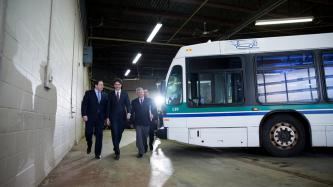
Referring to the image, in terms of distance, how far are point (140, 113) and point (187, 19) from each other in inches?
301

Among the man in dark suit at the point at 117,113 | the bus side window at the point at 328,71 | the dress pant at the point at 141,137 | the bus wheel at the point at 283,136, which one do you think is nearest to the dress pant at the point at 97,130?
the man in dark suit at the point at 117,113

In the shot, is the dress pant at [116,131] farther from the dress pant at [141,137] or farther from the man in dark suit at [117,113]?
the dress pant at [141,137]

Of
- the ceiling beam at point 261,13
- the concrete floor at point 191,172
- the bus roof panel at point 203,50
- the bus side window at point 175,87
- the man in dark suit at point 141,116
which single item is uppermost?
the ceiling beam at point 261,13

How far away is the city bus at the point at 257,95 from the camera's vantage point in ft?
20.0

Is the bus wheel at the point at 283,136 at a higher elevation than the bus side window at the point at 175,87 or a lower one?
lower

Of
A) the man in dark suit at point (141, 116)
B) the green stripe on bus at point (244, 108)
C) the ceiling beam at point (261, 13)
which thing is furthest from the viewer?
the ceiling beam at point (261, 13)

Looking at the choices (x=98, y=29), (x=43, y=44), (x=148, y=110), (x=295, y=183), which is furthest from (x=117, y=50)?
(x=295, y=183)

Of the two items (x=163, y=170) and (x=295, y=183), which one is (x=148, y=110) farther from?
(x=295, y=183)

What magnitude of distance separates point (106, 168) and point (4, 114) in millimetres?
2922

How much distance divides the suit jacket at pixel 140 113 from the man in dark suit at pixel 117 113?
1.46ft

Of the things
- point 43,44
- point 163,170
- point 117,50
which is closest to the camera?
point 43,44

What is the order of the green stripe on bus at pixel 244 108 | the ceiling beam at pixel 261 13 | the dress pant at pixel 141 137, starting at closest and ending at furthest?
the green stripe on bus at pixel 244 108 < the dress pant at pixel 141 137 < the ceiling beam at pixel 261 13

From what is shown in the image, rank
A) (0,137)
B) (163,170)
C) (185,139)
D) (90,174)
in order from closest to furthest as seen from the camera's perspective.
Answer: (0,137) < (90,174) < (163,170) < (185,139)

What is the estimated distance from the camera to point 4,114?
7.38 ft
